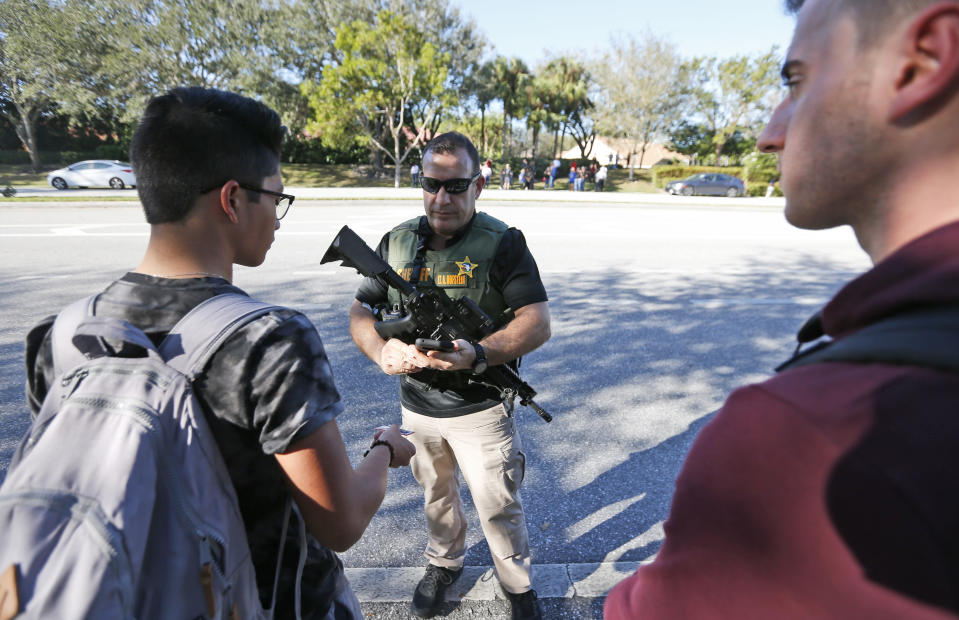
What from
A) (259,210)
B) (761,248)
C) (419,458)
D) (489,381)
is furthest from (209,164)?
(761,248)

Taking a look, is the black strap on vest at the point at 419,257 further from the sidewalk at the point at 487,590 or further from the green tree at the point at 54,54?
the green tree at the point at 54,54

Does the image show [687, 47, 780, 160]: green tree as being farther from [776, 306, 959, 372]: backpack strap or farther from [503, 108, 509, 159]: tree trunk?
[776, 306, 959, 372]: backpack strap

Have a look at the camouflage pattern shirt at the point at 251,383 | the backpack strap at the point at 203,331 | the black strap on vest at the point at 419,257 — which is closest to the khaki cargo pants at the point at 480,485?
the black strap on vest at the point at 419,257

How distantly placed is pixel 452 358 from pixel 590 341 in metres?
3.17

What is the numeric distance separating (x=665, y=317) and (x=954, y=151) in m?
5.28

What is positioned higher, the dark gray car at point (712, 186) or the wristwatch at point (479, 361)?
the dark gray car at point (712, 186)

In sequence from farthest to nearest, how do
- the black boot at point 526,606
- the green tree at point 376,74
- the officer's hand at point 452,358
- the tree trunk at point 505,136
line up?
the tree trunk at point 505,136 < the green tree at point 376,74 < the black boot at point 526,606 < the officer's hand at point 452,358

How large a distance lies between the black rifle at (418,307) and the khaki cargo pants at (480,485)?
1.00 feet

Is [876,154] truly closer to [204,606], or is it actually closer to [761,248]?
[204,606]

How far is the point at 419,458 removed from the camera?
2.46m

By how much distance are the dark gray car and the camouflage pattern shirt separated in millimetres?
28919

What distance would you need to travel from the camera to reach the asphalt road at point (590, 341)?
2750mm

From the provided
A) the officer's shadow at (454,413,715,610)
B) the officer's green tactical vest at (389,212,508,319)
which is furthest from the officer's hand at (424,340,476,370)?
the officer's shadow at (454,413,715,610)

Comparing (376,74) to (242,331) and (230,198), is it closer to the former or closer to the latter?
(230,198)
